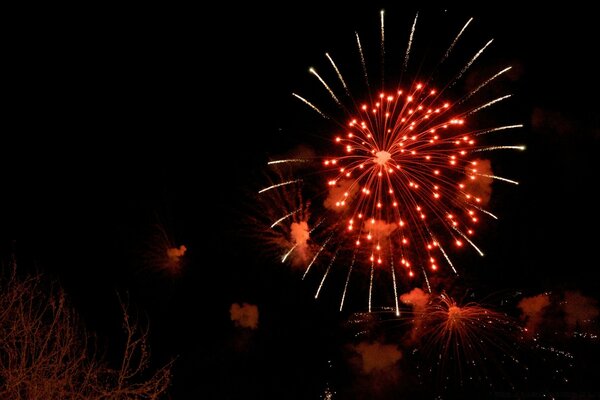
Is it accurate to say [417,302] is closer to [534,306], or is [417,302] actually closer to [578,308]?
[534,306]

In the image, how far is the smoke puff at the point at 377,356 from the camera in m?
13.3

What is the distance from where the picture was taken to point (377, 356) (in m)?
13.5

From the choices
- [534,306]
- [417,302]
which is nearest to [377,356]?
[417,302]

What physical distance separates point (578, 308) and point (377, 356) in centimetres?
471

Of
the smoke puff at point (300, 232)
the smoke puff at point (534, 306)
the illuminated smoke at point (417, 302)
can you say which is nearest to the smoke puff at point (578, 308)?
the smoke puff at point (534, 306)

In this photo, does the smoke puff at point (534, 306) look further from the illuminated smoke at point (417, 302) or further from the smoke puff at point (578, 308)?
the illuminated smoke at point (417, 302)

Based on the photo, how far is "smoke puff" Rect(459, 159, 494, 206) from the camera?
11.8m

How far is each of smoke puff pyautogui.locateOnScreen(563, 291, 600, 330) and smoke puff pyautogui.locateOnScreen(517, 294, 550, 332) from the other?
1.53 ft

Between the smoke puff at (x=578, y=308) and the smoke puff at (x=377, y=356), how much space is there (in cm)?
393

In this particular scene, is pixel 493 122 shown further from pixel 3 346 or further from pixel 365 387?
pixel 3 346

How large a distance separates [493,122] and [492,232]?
8.71 feet

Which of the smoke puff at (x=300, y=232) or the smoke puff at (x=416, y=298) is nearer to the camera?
the smoke puff at (x=300, y=232)

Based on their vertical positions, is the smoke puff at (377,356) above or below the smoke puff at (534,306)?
below

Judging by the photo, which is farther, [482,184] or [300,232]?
[482,184]
